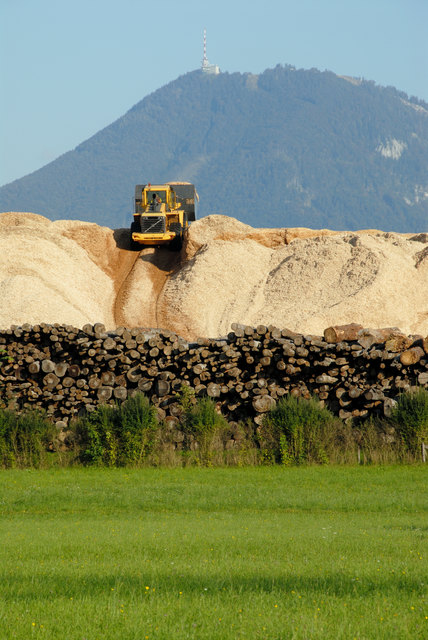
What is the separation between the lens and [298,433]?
15.7m

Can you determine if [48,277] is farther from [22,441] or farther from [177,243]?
[22,441]

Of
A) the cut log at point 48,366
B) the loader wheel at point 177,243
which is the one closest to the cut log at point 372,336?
the cut log at point 48,366

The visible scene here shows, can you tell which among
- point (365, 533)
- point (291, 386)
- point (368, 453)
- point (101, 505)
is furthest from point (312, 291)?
→ point (365, 533)

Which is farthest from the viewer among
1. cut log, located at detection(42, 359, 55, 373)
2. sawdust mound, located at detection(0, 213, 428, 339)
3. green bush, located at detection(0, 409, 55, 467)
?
sawdust mound, located at detection(0, 213, 428, 339)

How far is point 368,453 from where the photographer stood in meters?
15.7

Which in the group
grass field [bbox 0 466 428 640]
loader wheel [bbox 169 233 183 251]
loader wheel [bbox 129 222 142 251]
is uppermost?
loader wheel [bbox 129 222 142 251]

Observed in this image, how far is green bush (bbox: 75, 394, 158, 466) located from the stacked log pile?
173cm

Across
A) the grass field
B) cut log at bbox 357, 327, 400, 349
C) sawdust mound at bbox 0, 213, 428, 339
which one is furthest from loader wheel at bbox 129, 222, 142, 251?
the grass field

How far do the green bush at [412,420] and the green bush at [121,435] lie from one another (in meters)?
4.92

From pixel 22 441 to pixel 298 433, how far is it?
5.65m

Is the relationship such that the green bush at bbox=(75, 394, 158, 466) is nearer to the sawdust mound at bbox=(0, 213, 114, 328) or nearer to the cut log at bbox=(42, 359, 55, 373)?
the cut log at bbox=(42, 359, 55, 373)

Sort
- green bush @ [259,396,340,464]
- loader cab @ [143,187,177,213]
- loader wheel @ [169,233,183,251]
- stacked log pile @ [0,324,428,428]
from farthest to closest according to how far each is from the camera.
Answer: loader cab @ [143,187,177,213]
loader wheel @ [169,233,183,251]
stacked log pile @ [0,324,428,428]
green bush @ [259,396,340,464]

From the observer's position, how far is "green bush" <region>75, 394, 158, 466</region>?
51.8 feet

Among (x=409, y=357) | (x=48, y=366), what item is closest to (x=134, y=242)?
(x=48, y=366)
